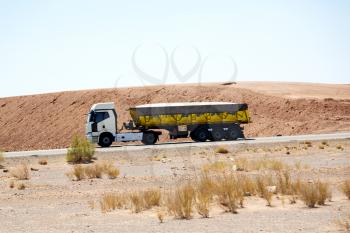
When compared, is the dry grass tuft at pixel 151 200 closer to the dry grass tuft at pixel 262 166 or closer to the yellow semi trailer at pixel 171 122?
the dry grass tuft at pixel 262 166

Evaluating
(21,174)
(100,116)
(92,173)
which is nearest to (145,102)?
(100,116)

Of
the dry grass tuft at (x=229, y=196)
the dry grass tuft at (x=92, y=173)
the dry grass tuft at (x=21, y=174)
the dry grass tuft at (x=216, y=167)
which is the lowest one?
the dry grass tuft at (x=21, y=174)

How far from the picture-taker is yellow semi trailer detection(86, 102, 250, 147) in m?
42.6

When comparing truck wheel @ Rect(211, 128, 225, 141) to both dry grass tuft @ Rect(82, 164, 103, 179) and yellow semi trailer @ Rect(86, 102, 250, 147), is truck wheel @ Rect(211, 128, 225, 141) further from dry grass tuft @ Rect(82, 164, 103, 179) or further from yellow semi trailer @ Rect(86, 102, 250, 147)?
dry grass tuft @ Rect(82, 164, 103, 179)

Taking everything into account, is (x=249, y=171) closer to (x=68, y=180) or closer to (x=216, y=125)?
(x=68, y=180)

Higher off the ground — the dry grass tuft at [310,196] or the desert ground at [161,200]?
the dry grass tuft at [310,196]

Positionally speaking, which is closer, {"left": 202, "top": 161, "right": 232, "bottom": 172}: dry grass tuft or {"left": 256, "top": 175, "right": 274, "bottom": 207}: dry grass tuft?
{"left": 256, "top": 175, "right": 274, "bottom": 207}: dry grass tuft

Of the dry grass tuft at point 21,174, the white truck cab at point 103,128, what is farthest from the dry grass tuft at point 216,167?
the white truck cab at point 103,128

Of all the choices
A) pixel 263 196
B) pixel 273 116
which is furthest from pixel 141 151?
pixel 273 116

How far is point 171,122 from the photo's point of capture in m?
45.1

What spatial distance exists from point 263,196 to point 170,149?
20.4m

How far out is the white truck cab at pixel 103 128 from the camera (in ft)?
139

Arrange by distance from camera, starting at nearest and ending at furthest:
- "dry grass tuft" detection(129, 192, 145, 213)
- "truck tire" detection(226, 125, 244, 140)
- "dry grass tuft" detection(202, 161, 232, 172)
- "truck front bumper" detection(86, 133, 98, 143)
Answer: "dry grass tuft" detection(129, 192, 145, 213) → "dry grass tuft" detection(202, 161, 232, 172) → "truck front bumper" detection(86, 133, 98, 143) → "truck tire" detection(226, 125, 244, 140)

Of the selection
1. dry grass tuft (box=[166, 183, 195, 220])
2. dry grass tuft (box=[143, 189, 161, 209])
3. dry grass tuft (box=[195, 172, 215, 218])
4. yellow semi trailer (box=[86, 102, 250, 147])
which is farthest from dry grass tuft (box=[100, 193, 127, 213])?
yellow semi trailer (box=[86, 102, 250, 147])
